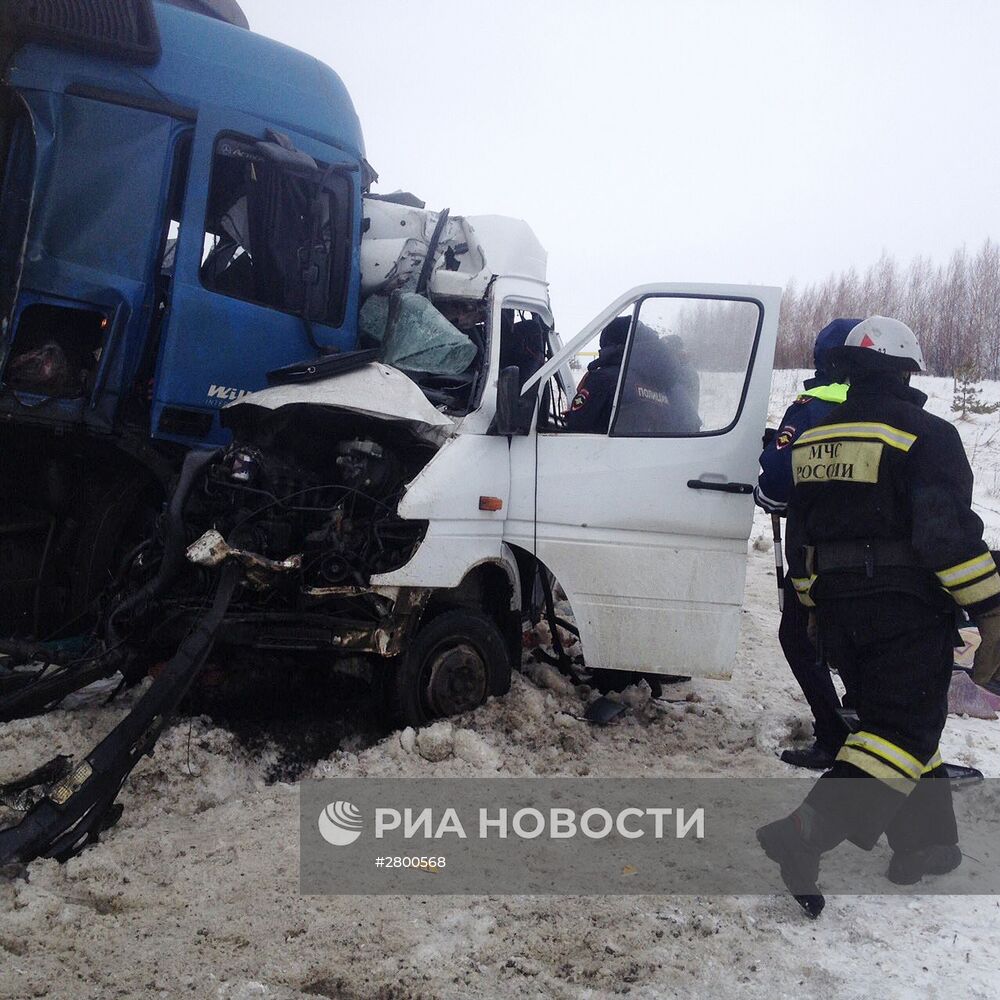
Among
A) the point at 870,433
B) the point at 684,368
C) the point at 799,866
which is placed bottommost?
the point at 799,866

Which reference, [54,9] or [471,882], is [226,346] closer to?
[54,9]

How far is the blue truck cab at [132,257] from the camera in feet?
13.0

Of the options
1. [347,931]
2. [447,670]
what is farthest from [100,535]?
[347,931]

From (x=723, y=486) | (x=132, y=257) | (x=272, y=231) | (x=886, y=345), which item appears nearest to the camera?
(x=886, y=345)

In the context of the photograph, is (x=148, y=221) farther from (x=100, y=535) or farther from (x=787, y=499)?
(x=787, y=499)

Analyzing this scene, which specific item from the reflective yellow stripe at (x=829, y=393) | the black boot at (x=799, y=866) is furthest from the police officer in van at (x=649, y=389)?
the black boot at (x=799, y=866)

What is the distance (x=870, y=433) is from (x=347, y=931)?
225 centimetres

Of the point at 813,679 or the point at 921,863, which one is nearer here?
the point at 921,863

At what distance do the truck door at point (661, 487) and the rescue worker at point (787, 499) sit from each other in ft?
0.39

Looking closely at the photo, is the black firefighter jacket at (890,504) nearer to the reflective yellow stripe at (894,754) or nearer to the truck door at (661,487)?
the reflective yellow stripe at (894,754)

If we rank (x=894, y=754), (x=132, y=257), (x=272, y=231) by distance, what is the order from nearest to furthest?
1. (x=894, y=754)
2. (x=132, y=257)
3. (x=272, y=231)

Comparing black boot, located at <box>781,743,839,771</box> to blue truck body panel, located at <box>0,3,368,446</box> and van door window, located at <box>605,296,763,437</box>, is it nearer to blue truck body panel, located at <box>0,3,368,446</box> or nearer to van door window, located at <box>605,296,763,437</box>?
van door window, located at <box>605,296,763,437</box>

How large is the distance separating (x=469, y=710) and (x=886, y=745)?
1931 millimetres

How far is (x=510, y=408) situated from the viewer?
378 centimetres
